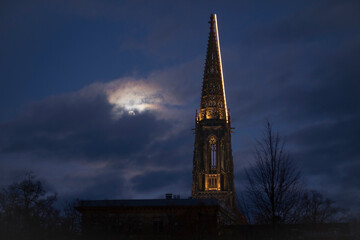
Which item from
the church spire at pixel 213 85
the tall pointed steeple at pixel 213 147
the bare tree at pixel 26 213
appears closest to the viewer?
the bare tree at pixel 26 213

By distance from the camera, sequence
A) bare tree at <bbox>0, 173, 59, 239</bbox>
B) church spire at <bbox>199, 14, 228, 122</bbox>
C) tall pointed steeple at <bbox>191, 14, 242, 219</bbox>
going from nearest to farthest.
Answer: bare tree at <bbox>0, 173, 59, 239</bbox>
tall pointed steeple at <bbox>191, 14, 242, 219</bbox>
church spire at <bbox>199, 14, 228, 122</bbox>

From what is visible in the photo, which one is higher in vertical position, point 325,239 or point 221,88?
point 221,88

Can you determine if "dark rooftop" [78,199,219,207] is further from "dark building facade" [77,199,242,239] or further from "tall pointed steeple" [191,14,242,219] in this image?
"tall pointed steeple" [191,14,242,219]

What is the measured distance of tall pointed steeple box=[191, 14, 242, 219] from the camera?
370 feet

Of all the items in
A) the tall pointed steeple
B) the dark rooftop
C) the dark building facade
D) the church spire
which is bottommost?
the dark building facade

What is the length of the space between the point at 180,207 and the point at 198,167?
153 feet

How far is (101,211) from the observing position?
68312mm

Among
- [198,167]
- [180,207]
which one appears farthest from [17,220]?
[198,167]


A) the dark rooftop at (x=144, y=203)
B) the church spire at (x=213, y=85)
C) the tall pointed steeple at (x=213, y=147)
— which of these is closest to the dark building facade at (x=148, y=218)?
the dark rooftop at (x=144, y=203)

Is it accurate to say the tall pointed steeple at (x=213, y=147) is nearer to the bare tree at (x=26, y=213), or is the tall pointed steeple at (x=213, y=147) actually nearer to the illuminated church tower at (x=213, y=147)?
the illuminated church tower at (x=213, y=147)

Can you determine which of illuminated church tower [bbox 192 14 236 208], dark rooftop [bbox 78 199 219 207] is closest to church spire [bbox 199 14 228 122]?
illuminated church tower [bbox 192 14 236 208]

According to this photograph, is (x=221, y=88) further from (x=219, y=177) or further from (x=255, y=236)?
(x=255, y=236)

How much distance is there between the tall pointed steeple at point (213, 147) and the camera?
113 metres

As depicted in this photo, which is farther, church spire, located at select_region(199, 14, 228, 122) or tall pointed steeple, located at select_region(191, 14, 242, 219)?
church spire, located at select_region(199, 14, 228, 122)
